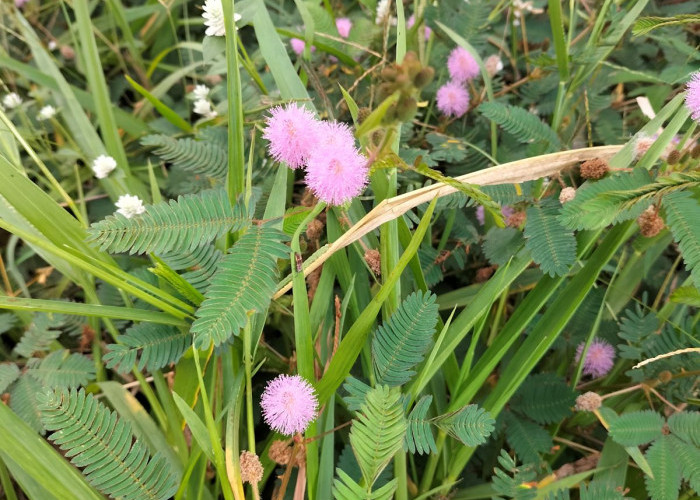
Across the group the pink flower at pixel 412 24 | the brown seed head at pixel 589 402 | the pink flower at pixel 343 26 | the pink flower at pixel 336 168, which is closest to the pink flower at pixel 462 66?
the pink flower at pixel 412 24

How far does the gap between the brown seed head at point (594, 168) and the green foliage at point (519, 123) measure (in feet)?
0.55

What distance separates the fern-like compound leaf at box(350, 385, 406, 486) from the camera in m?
0.82

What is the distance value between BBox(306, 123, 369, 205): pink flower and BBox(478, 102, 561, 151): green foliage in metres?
0.49

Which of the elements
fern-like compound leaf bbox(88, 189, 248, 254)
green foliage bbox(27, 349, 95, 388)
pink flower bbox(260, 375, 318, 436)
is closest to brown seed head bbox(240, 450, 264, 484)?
pink flower bbox(260, 375, 318, 436)

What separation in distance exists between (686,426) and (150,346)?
0.97 metres

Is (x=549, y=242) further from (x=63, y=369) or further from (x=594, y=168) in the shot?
(x=63, y=369)

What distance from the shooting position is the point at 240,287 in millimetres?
825

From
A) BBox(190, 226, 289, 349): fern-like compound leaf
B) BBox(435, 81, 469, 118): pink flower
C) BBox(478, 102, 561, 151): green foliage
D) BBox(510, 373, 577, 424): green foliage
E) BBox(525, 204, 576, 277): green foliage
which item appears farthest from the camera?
BBox(435, 81, 469, 118): pink flower

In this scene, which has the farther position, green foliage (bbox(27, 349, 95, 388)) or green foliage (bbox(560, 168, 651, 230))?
green foliage (bbox(27, 349, 95, 388))

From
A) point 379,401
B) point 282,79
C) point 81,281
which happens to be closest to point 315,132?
point 282,79

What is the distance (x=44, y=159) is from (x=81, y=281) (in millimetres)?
649

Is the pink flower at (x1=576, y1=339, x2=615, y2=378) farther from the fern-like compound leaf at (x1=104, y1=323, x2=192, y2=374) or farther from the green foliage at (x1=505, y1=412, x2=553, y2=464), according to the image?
the fern-like compound leaf at (x1=104, y1=323, x2=192, y2=374)

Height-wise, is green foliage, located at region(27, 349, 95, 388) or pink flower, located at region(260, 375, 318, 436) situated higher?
pink flower, located at region(260, 375, 318, 436)

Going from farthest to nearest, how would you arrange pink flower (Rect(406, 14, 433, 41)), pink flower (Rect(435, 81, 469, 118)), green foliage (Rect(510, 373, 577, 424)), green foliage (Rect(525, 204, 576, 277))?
pink flower (Rect(406, 14, 433, 41))
pink flower (Rect(435, 81, 469, 118))
green foliage (Rect(510, 373, 577, 424))
green foliage (Rect(525, 204, 576, 277))
